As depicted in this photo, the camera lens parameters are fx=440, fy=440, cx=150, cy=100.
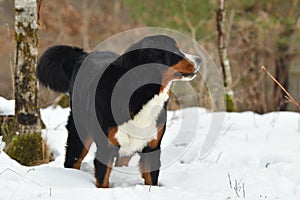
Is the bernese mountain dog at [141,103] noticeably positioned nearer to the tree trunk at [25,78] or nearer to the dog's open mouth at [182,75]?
the dog's open mouth at [182,75]

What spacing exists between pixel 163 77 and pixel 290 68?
957 centimetres

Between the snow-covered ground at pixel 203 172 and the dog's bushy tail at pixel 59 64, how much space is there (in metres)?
0.61

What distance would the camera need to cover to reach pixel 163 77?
348 cm

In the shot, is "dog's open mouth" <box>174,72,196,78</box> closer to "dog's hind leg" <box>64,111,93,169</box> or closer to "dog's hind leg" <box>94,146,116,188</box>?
"dog's hind leg" <box>94,146,116,188</box>

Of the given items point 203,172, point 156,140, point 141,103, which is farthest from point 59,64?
point 203,172

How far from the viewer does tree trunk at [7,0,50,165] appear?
13.5 feet

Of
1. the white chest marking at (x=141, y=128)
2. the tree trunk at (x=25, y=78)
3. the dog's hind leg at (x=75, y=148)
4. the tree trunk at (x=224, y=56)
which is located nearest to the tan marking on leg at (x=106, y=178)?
the white chest marking at (x=141, y=128)

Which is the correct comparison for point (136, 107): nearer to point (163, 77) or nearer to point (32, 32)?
point (163, 77)

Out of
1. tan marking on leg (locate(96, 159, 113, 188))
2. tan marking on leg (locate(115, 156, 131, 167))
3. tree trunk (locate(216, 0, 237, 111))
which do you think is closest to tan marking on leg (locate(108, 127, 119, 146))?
tan marking on leg (locate(96, 159, 113, 188))

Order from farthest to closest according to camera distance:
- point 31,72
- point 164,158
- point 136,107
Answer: point 164,158, point 31,72, point 136,107

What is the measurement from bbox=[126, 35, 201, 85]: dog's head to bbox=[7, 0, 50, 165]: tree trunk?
1.16 metres

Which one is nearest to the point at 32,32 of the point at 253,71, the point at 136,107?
the point at 136,107

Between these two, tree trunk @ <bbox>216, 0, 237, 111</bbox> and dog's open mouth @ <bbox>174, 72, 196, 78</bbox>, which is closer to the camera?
dog's open mouth @ <bbox>174, 72, 196, 78</bbox>

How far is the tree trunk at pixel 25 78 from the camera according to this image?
4.11m
